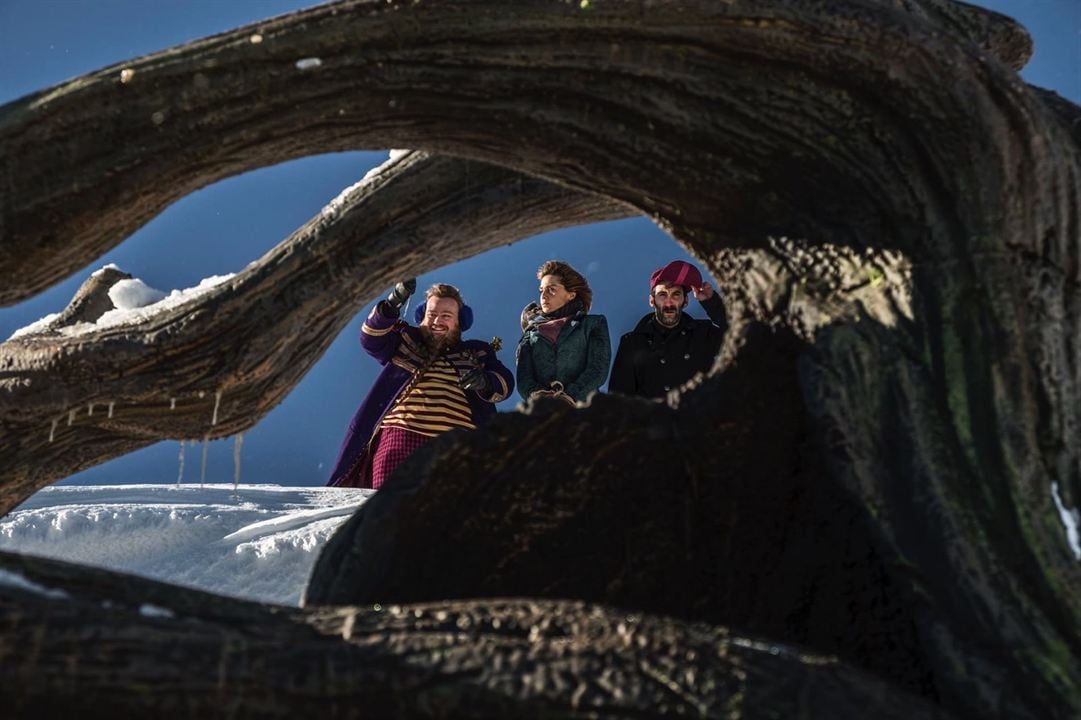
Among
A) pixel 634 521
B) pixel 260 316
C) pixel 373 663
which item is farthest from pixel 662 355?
pixel 373 663

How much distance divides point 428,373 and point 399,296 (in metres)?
0.39

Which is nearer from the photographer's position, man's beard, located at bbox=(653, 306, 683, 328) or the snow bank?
the snow bank

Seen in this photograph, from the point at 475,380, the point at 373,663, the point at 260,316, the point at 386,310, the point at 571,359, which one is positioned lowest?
the point at 373,663

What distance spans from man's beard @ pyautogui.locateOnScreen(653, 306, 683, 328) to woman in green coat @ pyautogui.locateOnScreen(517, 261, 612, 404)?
28 cm

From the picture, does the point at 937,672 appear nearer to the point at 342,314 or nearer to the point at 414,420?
the point at 342,314

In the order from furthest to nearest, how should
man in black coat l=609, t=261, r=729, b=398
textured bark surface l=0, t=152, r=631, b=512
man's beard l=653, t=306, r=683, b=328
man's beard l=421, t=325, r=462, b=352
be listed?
1. man's beard l=421, t=325, r=462, b=352
2. man's beard l=653, t=306, r=683, b=328
3. man in black coat l=609, t=261, r=729, b=398
4. textured bark surface l=0, t=152, r=631, b=512

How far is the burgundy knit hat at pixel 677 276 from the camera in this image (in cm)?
551

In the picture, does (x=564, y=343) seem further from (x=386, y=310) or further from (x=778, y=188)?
(x=778, y=188)

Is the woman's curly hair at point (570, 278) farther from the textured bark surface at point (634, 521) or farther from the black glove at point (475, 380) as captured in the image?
the textured bark surface at point (634, 521)

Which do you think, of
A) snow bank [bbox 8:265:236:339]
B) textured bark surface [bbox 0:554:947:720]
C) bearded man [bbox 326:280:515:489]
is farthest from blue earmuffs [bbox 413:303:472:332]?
textured bark surface [bbox 0:554:947:720]

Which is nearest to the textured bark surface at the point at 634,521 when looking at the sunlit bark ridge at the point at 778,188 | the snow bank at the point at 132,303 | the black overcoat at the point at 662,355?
the sunlit bark ridge at the point at 778,188

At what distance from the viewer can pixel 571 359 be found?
18.2ft

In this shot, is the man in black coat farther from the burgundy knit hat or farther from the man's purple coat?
the man's purple coat

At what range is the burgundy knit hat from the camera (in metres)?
5.51
